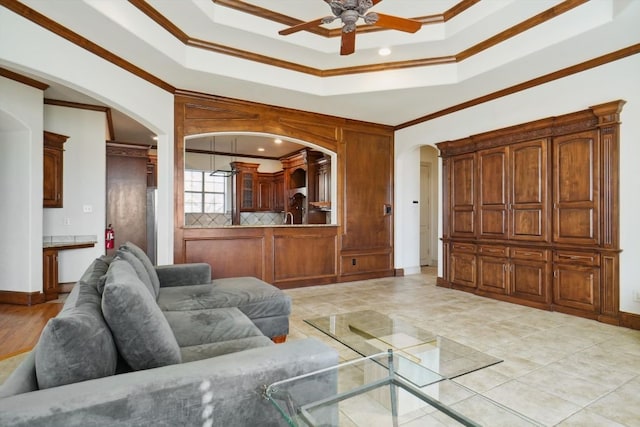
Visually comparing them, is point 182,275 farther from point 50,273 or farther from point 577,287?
point 577,287

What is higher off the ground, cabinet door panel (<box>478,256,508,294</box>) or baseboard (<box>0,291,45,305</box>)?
cabinet door panel (<box>478,256,508,294</box>)

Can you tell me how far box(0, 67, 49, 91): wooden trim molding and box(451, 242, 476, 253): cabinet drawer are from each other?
5.98m

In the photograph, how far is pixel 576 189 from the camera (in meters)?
4.03

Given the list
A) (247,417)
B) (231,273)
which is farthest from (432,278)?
(247,417)

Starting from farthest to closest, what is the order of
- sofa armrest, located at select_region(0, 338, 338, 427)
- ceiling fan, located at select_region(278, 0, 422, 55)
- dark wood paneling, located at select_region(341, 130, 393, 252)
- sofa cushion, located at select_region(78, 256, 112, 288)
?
dark wood paneling, located at select_region(341, 130, 393, 252), ceiling fan, located at select_region(278, 0, 422, 55), sofa cushion, located at select_region(78, 256, 112, 288), sofa armrest, located at select_region(0, 338, 338, 427)

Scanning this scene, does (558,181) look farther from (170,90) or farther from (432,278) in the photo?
(170,90)

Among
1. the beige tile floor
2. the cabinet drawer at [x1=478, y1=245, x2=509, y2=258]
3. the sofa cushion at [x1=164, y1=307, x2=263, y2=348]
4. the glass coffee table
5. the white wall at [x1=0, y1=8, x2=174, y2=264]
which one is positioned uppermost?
the white wall at [x1=0, y1=8, x2=174, y2=264]

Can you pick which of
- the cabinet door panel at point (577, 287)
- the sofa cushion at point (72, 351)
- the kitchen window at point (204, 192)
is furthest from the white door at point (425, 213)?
the sofa cushion at point (72, 351)

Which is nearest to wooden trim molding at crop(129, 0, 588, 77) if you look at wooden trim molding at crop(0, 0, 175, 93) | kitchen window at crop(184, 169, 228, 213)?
wooden trim molding at crop(0, 0, 175, 93)

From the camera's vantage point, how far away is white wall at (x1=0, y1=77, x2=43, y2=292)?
443 cm

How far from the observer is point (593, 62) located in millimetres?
3924

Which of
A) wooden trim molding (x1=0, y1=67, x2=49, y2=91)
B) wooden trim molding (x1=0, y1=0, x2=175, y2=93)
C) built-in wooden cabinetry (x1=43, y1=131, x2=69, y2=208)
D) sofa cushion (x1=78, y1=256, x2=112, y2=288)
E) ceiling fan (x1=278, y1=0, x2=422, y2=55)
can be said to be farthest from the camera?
built-in wooden cabinetry (x1=43, y1=131, x2=69, y2=208)

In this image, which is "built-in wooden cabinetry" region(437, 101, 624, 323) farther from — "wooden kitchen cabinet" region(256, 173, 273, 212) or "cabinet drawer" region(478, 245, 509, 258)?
"wooden kitchen cabinet" region(256, 173, 273, 212)

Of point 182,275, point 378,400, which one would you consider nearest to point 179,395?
point 378,400
